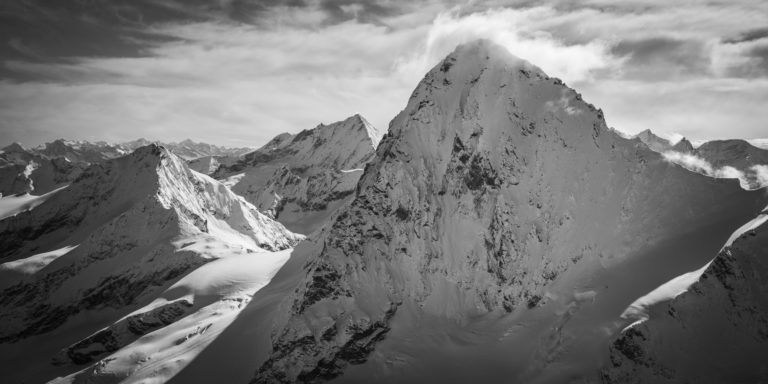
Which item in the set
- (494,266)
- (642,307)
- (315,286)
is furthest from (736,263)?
(315,286)

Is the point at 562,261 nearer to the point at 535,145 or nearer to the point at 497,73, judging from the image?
the point at 535,145

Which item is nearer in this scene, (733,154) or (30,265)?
(733,154)

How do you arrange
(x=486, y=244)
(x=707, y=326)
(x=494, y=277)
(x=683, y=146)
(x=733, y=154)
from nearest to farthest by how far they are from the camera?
(x=707, y=326)
(x=494, y=277)
(x=486, y=244)
(x=733, y=154)
(x=683, y=146)

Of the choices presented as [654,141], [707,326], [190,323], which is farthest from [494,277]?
[654,141]

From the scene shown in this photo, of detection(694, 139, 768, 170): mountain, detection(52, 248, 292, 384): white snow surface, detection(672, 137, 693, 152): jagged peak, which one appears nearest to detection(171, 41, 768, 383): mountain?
detection(52, 248, 292, 384): white snow surface

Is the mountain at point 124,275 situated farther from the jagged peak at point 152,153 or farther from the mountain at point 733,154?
the mountain at point 733,154

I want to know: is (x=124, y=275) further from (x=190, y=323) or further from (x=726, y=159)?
(x=726, y=159)
